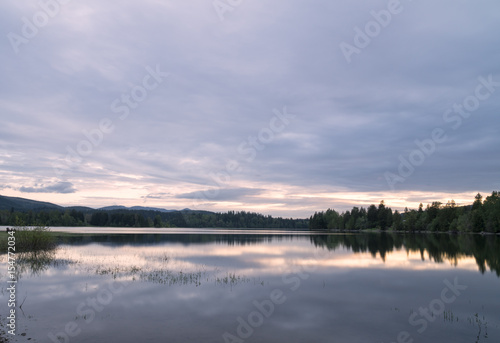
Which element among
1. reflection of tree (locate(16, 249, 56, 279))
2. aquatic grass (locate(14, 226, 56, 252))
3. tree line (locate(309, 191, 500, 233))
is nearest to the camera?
reflection of tree (locate(16, 249, 56, 279))

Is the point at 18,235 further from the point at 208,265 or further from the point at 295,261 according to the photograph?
the point at 295,261

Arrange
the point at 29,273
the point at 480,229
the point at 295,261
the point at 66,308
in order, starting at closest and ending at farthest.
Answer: the point at 66,308 → the point at 29,273 → the point at 295,261 → the point at 480,229

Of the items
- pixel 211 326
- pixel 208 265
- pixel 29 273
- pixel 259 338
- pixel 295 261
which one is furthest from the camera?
pixel 295 261

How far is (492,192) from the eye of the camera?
144125mm

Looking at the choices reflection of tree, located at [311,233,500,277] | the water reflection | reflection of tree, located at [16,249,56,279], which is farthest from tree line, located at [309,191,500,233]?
reflection of tree, located at [16,249,56,279]

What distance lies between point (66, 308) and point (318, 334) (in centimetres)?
1479

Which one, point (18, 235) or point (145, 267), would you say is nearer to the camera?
point (145, 267)

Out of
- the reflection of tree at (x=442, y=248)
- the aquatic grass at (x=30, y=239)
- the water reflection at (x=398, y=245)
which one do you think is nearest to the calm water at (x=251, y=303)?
the reflection of tree at (x=442, y=248)

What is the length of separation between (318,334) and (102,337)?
33.1ft

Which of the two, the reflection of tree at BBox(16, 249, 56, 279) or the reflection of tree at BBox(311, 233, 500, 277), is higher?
the reflection of tree at BBox(16, 249, 56, 279)

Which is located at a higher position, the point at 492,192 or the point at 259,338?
the point at 492,192

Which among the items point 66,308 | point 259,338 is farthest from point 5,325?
point 259,338

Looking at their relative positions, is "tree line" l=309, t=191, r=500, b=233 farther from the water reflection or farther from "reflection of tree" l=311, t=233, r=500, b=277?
"reflection of tree" l=311, t=233, r=500, b=277

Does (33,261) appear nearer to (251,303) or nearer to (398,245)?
(251,303)
